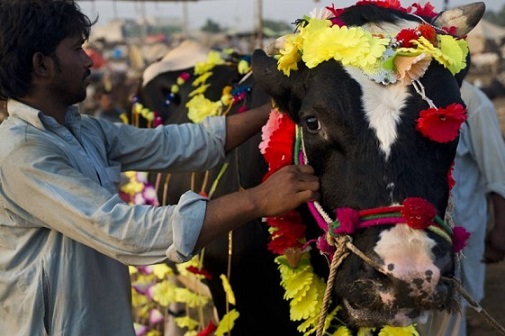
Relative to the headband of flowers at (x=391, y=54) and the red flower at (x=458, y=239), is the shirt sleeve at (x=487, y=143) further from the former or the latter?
the red flower at (x=458, y=239)

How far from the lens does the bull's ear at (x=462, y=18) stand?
267 centimetres

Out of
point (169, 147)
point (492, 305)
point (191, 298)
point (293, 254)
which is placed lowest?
point (492, 305)

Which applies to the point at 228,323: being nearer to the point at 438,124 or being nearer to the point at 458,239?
the point at 458,239

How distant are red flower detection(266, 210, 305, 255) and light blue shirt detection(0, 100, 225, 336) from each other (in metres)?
0.58

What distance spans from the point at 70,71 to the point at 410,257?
4.20 ft

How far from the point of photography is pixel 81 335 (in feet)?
7.71

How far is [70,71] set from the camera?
240cm

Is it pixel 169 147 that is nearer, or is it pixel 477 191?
pixel 169 147

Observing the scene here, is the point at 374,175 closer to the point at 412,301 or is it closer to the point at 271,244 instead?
the point at 412,301

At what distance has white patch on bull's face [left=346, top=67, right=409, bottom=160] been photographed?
2.08m

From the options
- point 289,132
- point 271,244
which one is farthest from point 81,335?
point 289,132

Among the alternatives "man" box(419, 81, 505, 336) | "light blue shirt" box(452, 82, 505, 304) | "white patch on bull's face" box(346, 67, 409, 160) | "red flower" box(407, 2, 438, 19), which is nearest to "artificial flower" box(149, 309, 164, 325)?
"man" box(419, 81, 505, 336)

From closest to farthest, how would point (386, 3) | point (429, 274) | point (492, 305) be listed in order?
1. point (429, 274)
2. point (386, 3)
3. point (492, 305)

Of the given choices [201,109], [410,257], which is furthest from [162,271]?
[410,257]
